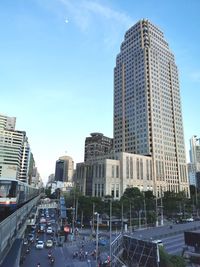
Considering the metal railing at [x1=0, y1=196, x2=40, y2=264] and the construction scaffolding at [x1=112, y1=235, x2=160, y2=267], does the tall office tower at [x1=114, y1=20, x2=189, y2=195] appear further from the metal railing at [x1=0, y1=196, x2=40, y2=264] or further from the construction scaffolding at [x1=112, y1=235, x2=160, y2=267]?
the metal railing at [x1=0, y1=196, x2=40, y2=264]

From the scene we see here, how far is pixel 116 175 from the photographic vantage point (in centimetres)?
14112

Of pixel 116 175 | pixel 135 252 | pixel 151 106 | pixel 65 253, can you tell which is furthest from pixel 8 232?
pixel 151 106

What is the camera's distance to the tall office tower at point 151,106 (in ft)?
520

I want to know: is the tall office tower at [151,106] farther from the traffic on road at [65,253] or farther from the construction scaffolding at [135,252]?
the construction scaffolding at [135,252]

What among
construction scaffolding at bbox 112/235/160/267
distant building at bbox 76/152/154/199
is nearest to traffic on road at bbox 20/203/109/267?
construction scaffolding at bbox 112/235/160/267

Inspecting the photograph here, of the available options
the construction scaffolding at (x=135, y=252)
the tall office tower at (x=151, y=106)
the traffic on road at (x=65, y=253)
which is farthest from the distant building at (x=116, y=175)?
the construction scaffolding at (x=135, y=252)

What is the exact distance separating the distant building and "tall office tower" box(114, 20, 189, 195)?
27.1 ft

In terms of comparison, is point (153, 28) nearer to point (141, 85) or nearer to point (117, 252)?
point (141, 85)

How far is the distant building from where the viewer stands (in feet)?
453

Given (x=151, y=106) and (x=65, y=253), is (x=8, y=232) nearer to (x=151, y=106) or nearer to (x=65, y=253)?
(x=65, y=253)

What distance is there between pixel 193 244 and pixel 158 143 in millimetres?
116004

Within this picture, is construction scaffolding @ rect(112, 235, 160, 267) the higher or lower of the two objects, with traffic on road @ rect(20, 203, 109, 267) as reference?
higher

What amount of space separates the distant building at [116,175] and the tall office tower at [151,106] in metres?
8.25

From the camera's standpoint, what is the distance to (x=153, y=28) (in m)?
185
